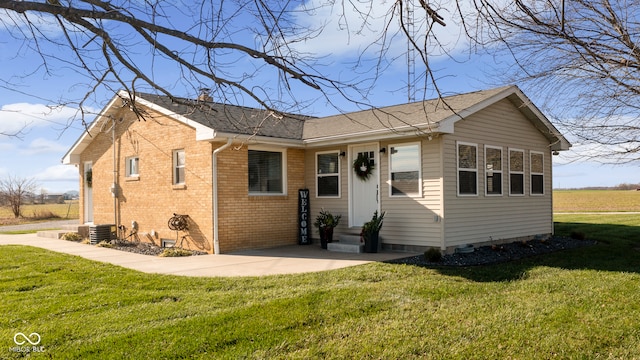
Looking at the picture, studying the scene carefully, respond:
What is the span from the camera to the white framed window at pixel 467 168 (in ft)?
38.4

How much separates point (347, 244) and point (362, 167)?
1.98m

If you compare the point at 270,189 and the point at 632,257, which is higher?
the point at 270,189

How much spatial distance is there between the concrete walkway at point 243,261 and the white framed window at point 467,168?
2185 millimetres

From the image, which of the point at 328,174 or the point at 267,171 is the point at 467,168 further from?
the point at 267,171

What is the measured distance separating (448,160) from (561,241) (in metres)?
5.65

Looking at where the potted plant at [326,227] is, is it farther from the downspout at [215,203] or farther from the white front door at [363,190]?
the downspout at [215,203]

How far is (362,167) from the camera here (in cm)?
1254

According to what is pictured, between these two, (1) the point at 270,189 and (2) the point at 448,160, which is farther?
(1) the point at 270,189

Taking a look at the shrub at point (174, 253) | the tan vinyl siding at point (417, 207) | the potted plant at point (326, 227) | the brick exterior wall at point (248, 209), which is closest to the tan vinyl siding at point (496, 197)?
the tan vinyl siding at point (417, 207)

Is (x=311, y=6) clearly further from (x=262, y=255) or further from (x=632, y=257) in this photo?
(x=632, y=257)

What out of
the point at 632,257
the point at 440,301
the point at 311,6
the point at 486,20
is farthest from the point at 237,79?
the point at 632,257

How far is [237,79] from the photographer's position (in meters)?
4.96

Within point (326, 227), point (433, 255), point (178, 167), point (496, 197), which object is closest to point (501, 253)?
point (496, 197)

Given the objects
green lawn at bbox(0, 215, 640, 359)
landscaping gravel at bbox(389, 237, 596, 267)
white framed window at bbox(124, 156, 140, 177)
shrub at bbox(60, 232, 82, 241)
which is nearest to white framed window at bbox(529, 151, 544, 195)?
landscaping gravel at bbox(389, 237, 596, 267)
